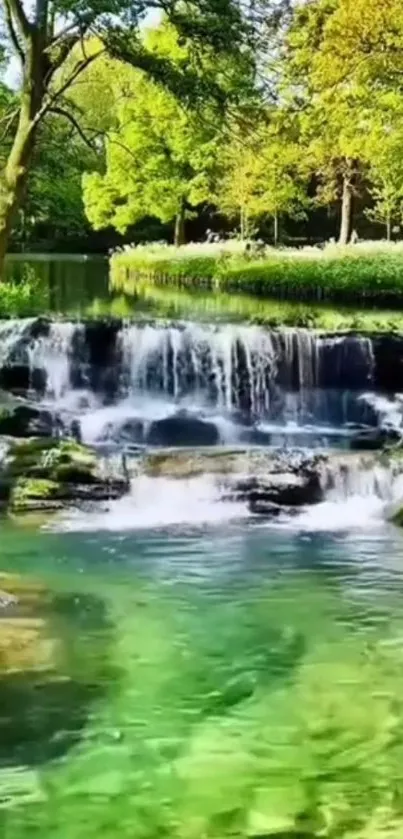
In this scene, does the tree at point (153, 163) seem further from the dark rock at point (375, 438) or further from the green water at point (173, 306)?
the dark rock at point (375, 438)

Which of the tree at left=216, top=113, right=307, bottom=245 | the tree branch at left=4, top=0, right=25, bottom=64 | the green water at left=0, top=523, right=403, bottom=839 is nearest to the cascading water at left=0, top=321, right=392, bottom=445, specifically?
the tree branch at left=4, top=0, right=25, bottom=64

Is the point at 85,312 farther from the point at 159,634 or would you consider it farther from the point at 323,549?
the point at 159,634

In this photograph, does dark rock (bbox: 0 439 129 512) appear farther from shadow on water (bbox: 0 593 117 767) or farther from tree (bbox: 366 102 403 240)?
tree (bbox: 366 102 403 240)

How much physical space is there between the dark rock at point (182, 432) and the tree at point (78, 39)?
5.14 metres

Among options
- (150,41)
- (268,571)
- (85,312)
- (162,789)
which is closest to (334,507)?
(268,571)

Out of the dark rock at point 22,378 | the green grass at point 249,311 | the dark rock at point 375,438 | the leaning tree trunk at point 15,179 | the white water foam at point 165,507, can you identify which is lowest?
the white water foam at point 165,507

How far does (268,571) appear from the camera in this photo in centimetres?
1141

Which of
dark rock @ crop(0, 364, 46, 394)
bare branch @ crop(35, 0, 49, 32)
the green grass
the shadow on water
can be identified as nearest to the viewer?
the shadow on water

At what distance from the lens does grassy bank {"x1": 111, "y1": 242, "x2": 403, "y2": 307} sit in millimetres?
31250

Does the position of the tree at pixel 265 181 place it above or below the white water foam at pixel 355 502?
above

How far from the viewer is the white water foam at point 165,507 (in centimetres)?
1362

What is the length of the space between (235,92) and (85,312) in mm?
12156

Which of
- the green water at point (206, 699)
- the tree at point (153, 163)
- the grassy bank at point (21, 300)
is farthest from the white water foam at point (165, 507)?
the tree at point (153, 163)

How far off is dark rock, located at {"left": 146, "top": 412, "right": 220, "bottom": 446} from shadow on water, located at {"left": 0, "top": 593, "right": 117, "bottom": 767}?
23.9 ft
